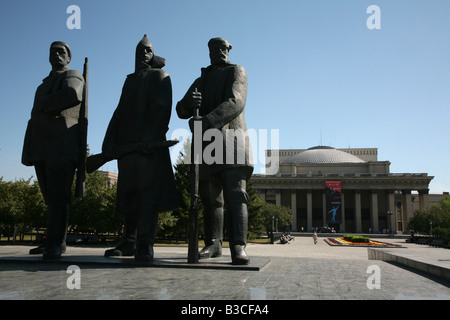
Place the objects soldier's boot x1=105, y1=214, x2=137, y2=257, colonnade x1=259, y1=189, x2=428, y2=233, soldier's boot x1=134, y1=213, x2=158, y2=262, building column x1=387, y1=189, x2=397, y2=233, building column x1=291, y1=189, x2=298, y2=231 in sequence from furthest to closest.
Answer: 1. building column x1=291, y1=189, x2=298, y2=231
2. colonnade x1=259, y1=189, x2=428, y2=233
3. building column x1=387, y1=189, x2=397, y2=233
4. soldier's boot x1=105, y1=214, x2=137, y2=257
5. soldier's boot x1=134, y1=213, x2=158, y2=262

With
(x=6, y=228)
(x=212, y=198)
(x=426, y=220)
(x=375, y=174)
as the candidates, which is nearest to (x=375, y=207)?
(x=375, y=174)

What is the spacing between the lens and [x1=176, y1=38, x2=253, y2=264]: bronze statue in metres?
6.56

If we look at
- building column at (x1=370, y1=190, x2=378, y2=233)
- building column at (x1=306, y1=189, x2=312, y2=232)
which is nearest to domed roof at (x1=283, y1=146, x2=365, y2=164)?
building column at (x1=306, y1=189, x2=312, y2=232)

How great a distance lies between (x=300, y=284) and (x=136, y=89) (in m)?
4.56

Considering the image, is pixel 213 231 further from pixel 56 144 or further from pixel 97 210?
pixel 97 210

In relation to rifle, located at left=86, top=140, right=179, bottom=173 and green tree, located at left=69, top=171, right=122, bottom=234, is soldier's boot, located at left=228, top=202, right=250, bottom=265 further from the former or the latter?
green tree, located at left=69, top=171, right=122, bottom=234

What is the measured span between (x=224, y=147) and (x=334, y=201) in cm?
7379

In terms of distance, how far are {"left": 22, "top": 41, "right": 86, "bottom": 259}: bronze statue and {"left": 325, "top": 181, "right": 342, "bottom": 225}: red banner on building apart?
73.6 m

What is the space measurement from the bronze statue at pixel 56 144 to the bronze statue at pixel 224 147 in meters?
2.08

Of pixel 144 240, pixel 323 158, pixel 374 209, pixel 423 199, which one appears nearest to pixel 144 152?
pixel 144 240

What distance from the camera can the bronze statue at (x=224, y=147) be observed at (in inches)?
258

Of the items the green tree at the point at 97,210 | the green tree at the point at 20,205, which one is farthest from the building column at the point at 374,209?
the green tree at the point at 20,205

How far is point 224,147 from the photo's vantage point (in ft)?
22.2

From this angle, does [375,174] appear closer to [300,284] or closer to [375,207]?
[375,207]
